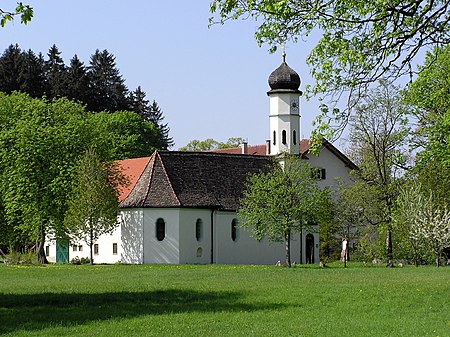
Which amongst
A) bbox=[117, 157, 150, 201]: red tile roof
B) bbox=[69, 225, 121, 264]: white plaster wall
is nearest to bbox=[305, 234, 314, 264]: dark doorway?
bbox=[117, 157, 150, 201]: red tile roof

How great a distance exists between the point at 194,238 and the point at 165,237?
2.04 meters

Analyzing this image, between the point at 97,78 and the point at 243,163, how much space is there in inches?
1452

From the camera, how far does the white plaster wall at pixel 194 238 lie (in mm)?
60844

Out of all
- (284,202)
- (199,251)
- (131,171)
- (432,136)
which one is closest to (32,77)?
(131,171)

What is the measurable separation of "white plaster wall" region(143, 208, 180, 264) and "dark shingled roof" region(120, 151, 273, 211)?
58cm

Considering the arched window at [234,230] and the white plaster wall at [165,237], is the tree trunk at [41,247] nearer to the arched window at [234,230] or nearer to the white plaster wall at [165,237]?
the white plaster wall at [165,237]

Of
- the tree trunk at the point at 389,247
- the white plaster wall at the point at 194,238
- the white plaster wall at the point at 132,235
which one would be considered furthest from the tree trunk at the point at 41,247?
the tree trunk at the point at 389,247

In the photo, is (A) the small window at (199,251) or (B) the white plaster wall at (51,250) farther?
(B) the white plaster wall at (51,250)

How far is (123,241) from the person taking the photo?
2451 inches

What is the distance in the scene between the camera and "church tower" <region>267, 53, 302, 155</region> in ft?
225

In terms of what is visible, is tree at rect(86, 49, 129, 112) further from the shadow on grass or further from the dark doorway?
the shadow on grass

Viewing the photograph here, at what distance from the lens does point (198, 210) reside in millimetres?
61875

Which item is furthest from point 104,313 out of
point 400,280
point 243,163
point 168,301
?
point 243,163

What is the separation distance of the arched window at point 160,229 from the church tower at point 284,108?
1256 centimetres
